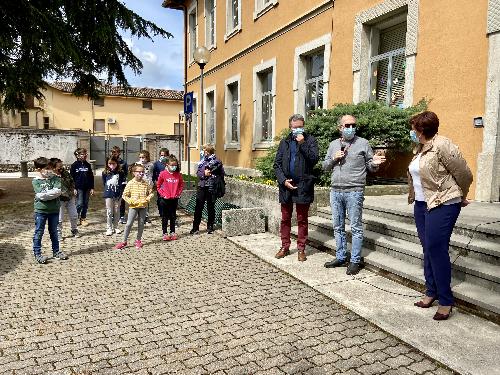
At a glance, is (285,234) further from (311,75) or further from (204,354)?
(311,75)

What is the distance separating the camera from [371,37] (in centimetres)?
865

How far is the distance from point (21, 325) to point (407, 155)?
702cm

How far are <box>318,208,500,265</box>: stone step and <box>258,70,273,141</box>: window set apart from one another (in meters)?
7.75

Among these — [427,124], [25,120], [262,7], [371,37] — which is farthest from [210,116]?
[25,120]

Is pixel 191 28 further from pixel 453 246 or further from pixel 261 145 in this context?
pixel 453 246

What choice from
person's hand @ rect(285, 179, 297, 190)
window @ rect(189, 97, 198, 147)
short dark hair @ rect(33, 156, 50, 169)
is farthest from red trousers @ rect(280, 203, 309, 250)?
window @ rect(189, 97, 198, 147)

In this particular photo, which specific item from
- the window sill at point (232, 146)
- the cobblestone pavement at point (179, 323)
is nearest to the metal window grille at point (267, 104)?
the window sill at point (232, 146)

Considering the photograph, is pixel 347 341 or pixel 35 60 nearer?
pixel 347 341

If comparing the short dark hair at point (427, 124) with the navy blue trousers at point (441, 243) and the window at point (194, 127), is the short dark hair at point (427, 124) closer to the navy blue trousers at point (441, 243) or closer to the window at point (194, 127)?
the navy blue trousers at point (441, 243)

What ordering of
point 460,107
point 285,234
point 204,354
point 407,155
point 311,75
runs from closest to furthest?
point 204,354 → point 285,234 → point 460,107 → point 407,155 → point 311,75

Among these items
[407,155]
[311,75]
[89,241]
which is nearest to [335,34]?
[311,75]

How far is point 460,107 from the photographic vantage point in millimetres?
6512

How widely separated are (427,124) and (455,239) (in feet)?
5.62

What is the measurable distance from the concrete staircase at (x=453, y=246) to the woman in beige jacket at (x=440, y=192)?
0.44m
